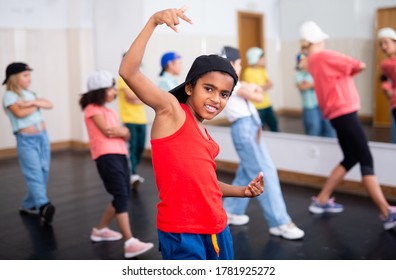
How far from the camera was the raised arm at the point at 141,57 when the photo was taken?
1.55 m

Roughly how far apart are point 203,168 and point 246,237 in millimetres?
2194

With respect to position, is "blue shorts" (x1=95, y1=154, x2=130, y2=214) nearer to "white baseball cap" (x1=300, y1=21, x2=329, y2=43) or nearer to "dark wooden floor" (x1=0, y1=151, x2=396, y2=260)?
"dark wooden floor" (x1=0, y1=151, x2=396, y2=260)

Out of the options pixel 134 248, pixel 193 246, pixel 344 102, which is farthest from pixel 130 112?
pixel 193 246

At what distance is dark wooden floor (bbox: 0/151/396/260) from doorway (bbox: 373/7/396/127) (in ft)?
2.51

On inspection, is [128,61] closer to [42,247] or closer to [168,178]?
[168,178]

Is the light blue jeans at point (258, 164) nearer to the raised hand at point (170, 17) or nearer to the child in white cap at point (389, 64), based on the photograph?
the child in white cap at point (389, 64)

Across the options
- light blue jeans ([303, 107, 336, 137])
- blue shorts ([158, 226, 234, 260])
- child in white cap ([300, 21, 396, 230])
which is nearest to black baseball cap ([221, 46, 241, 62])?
child in white cap ([300, 21, 396, 230])

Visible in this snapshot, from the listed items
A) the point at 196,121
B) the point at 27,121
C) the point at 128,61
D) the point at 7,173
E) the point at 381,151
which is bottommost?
the point at 7,173

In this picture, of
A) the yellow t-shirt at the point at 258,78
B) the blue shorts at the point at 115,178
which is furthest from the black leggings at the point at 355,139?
the yellow t-shirt at the point at 258,78

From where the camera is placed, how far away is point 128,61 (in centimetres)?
157

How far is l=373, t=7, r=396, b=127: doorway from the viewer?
4672 millimetres

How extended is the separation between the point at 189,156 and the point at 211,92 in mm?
227
